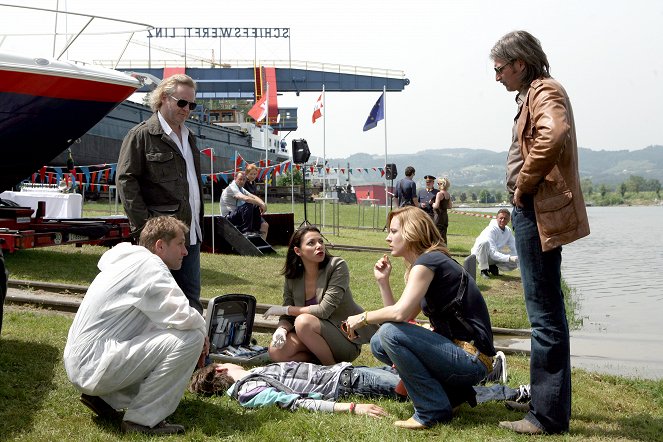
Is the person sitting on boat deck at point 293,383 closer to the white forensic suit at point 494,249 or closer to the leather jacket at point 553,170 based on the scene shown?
the leather jacket at point 553,170

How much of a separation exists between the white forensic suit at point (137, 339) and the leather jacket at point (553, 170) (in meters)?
1.86

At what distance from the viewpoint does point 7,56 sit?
10703 millimetres

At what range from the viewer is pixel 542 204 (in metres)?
4.17

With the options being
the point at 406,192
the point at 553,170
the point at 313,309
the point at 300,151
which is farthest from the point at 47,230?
the point at 406,192

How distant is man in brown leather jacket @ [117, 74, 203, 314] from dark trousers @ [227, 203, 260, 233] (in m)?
9.08

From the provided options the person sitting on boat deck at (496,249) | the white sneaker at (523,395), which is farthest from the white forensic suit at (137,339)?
the person sitting on boat deck at (496,249)

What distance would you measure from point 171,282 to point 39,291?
205 inches

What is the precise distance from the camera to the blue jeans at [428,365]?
4355 mm

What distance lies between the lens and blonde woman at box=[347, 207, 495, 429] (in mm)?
4355

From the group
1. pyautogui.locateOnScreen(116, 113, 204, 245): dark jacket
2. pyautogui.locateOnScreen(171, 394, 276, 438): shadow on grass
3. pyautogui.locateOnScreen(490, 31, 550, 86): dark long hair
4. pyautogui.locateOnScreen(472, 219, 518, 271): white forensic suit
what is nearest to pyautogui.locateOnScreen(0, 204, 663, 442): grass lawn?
pyautogui.locateOnScreen(171, 394, 276, 438): shadow on grass

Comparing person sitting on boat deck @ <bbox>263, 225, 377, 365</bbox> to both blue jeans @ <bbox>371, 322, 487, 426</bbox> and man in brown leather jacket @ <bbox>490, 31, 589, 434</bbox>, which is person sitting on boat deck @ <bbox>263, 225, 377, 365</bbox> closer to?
blue jeans @ <bbox>371, 322, 487, 426</bbox>

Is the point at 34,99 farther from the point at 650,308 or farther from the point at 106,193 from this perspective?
the point at 106,193

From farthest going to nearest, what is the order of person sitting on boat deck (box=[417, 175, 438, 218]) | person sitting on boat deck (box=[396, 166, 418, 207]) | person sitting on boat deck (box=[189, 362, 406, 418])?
1. person sitting on boat deck (box=[396, 166, 418, 207])
2. person sitting on boat deck (box=[417, 175, 438, 218])
3. person sitting on boat deck (box=[189, 362, 406, 418])

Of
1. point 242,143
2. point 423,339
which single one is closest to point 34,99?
point 423,339
